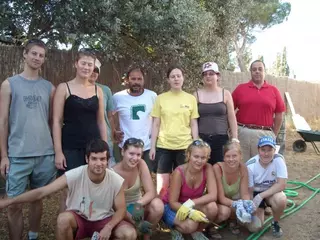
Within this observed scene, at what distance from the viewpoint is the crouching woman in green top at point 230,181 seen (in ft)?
14.5

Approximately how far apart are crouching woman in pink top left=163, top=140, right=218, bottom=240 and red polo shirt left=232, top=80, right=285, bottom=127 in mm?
1145

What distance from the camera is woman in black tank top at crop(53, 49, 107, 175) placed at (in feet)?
12.6

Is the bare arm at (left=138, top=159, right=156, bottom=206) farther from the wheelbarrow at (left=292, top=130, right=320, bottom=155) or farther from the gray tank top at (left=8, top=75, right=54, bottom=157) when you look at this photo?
the wheelbarrow at (left=292, top=130, right=320, bottom=155)

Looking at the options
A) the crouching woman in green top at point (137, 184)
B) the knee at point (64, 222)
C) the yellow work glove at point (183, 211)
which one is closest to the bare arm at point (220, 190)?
the yellow work glove at point (183, 211)

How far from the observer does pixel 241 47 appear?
29094 mm

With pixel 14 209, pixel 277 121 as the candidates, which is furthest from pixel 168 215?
pixel 277 121

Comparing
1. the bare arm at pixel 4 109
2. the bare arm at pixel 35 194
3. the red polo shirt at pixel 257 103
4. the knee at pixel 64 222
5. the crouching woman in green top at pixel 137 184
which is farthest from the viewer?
the red polo shirt at pixel 257 103

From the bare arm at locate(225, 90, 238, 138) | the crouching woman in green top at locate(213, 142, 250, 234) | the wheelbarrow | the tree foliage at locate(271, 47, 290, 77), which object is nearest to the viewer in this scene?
the crouching woman in green top at locate(213, 142, 250, 234)

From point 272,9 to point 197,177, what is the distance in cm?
2205

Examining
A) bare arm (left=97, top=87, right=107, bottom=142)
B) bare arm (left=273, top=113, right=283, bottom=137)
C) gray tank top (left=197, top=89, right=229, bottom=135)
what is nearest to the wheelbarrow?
bare arm (left=273, top=113, right=283, bottom=137)

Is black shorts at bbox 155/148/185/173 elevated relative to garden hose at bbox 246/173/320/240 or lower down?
elevated

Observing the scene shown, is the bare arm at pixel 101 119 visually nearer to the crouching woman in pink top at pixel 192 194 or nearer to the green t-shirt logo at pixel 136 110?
the green t-shirt logo at pixel 136 110

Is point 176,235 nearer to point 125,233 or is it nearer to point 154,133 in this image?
point 125,233

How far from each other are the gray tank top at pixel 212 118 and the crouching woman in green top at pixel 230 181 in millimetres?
273
